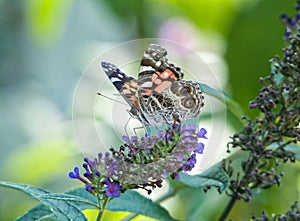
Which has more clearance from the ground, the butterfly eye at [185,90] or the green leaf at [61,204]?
the butterfly eye at [185,90]

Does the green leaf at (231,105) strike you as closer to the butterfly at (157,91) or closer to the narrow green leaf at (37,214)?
the butterfly at (157,91)

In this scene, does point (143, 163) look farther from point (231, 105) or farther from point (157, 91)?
point (231, 105)

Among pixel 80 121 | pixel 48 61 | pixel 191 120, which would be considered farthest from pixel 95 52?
pixel 48 61

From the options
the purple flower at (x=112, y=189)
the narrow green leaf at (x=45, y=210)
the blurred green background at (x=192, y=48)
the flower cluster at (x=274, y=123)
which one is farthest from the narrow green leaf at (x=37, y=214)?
the blurred green background at (x=192, y=48)

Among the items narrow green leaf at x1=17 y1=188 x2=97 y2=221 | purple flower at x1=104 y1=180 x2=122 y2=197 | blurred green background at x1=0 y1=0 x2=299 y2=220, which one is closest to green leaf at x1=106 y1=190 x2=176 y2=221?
narrow green leaf at x1=17 y1=188 x2=97 y2=221

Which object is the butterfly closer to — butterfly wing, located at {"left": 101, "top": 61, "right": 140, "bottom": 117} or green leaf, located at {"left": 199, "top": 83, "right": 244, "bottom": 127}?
butterfly wing, located at {"left": 101, "top": 61, "right": 140, "bottom": 117}

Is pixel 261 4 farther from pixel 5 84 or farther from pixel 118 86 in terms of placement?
pixel 5 84

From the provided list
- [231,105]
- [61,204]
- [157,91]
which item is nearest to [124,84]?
[157,91]
